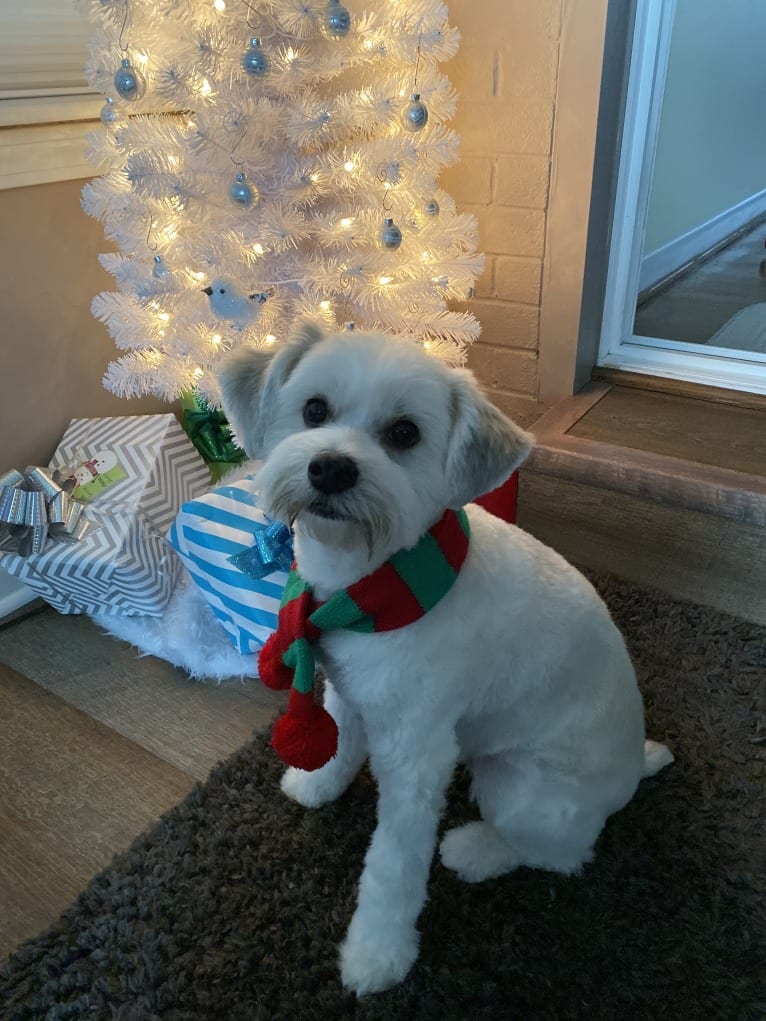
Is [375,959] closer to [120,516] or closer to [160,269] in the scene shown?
[120,516]

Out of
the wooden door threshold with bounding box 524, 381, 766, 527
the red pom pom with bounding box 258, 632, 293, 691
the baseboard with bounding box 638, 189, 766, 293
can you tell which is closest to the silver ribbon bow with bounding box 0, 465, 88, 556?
the red pom pom with bounding box 258, 632, 293, 691

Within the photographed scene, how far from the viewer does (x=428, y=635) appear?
1050 millimetres

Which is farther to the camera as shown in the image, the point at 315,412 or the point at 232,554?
the point at 232,554

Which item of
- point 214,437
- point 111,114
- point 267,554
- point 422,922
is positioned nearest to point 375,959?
point 422,922

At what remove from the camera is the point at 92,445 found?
2039 mm

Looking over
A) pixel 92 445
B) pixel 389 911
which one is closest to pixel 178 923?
pixel 389 911

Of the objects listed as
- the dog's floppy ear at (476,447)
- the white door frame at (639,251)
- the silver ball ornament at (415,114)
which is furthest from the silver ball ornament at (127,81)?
the white door frame at (639,251)

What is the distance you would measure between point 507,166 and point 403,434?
4.71 ft

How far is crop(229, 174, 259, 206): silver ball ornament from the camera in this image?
1666 millimetres

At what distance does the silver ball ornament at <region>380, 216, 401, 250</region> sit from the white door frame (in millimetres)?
768

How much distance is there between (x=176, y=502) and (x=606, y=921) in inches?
55.5

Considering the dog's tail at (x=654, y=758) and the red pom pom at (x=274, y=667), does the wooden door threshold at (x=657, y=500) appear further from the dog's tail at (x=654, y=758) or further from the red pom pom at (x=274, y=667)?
the red pom pom at (x=274, y=667)

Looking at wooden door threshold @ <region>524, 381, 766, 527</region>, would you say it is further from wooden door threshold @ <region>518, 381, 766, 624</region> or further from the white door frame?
the white door frame

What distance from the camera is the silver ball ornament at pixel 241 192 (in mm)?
1666
